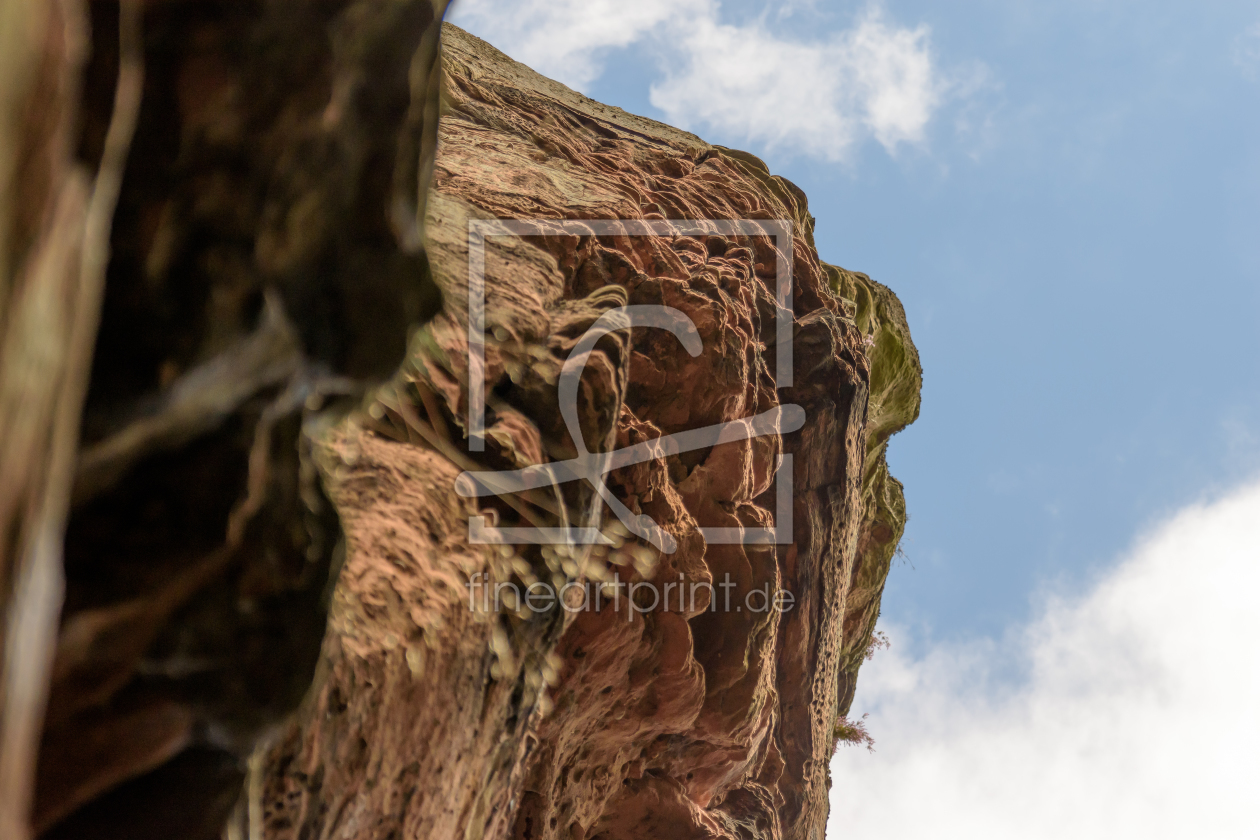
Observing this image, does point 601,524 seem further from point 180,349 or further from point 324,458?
point 180,349

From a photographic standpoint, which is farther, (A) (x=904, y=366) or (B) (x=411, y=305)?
(A) (x=904, y=366)

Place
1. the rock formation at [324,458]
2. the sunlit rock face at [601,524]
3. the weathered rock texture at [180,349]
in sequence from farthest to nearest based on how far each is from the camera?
the sunlit rock face at [601,524], the rock formation at [324,458], the weathered rock texture at [180,349]

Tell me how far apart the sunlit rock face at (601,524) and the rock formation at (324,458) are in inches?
1.0

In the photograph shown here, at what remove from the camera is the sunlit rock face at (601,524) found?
3.28 metres

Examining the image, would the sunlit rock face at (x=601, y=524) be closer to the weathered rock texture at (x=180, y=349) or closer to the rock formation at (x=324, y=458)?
→ the rock formation at (x=324, y=458)

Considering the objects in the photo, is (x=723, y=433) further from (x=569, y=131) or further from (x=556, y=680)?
(x=569, y=131)

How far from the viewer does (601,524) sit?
17.8ft

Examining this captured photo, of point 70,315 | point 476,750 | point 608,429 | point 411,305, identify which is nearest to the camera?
point 70,315

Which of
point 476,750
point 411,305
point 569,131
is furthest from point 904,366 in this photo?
point 411,305

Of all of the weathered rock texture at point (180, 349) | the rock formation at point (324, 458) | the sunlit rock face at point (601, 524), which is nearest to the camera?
the weathered rock texture at point (180, 349)

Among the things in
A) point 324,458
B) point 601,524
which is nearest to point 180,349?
point 324,458

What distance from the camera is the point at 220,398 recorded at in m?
1.90

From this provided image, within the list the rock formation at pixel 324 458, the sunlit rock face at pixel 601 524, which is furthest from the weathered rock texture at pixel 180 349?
the sunlit rock face at pixel 601 524

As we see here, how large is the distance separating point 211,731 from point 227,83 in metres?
1.69
